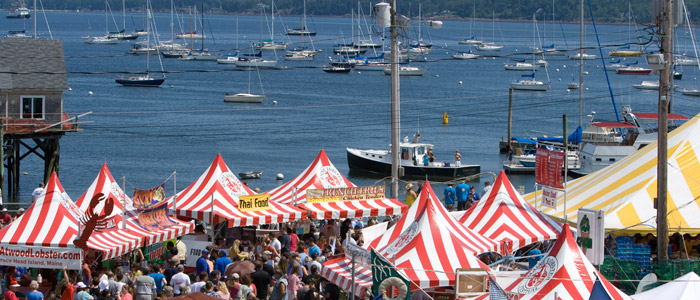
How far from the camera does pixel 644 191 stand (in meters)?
21.6

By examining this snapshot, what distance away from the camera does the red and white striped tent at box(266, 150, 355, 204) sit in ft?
83.4

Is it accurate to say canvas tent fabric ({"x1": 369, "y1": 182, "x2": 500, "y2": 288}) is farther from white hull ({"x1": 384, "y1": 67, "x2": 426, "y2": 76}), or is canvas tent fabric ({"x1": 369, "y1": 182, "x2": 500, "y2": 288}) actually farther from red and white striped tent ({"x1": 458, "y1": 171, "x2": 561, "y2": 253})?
white hull ({"x1": 384, "y1": 67, "x2": 426, "y2": 76})

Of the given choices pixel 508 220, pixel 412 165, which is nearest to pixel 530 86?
pixel 412 165

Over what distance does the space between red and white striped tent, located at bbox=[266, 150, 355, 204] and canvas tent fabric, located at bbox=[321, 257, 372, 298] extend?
7410 mm

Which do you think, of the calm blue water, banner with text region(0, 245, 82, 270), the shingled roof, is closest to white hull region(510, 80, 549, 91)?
the calm blue water

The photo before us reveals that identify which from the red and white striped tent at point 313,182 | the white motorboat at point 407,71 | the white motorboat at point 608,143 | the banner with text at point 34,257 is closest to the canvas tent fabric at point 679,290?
the banner with text at point 34,257

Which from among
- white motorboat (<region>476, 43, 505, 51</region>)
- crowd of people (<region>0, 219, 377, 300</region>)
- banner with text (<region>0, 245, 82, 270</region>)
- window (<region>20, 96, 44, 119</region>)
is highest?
white motorboat (<region>476, 43, 505, 51</region>)

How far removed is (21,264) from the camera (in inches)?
743

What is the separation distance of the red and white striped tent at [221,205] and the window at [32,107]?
2197 centimetres

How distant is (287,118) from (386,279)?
69.2 metres

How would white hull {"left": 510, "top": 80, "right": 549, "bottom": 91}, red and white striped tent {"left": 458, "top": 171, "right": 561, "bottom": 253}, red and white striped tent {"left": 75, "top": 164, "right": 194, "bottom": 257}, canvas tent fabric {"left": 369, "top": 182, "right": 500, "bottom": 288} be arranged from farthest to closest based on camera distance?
white hull {"left": 510, "top": 80, "right": 549, "bottom": 91}
red and white striped tent {"left": 458, "top": 171, "right": 561, "bottom": 253}
red and white striped tent {"left": 75, "top": 164, "right": 194, "bottom": 257}
canvas tent fabric {"left": 369, "top": 182, "right": 500, "bottom": 288}

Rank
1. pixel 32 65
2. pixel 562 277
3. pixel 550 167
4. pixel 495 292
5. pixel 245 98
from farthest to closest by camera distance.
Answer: pixel 245 98 → pixel 32 65 → pixel 550 167 → pixel 562 277 → pixel 495 292

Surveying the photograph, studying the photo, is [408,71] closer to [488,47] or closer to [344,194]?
[488,47]

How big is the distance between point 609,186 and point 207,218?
29.5ft
